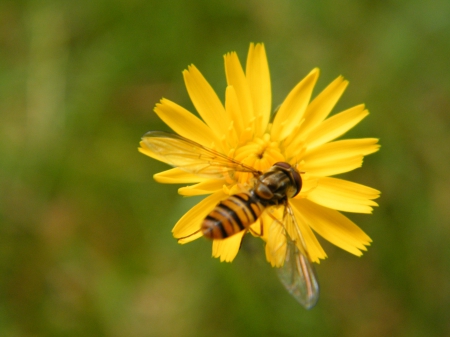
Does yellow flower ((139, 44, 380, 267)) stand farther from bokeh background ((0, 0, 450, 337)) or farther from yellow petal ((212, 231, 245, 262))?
bokeh background ((0, 0, 450, 337))

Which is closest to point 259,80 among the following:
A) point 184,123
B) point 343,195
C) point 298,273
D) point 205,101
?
point 205,101

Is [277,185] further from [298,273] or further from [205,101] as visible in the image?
[205,101]

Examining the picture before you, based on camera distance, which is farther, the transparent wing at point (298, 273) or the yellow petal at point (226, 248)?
the yellow petal at point (226, 248)

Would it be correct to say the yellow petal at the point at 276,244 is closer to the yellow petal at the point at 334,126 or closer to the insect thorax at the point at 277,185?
the insect thorax at the point at 277,185

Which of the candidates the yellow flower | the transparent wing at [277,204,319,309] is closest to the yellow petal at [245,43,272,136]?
the yellow flower

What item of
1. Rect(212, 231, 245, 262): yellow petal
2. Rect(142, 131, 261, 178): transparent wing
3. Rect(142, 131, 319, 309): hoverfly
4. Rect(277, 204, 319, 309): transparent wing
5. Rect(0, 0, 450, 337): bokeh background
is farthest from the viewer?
Rect(0, 0, 450, 337): bokeh background

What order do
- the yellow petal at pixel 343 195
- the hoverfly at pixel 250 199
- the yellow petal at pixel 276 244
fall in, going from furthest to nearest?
the yellow petal at pixel 343 195 < the yellow petal at pixel 276 244 < the hoverfly at pixel 250 199

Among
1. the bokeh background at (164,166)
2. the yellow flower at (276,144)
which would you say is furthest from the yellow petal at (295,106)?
the bokeh background at (164,166)
